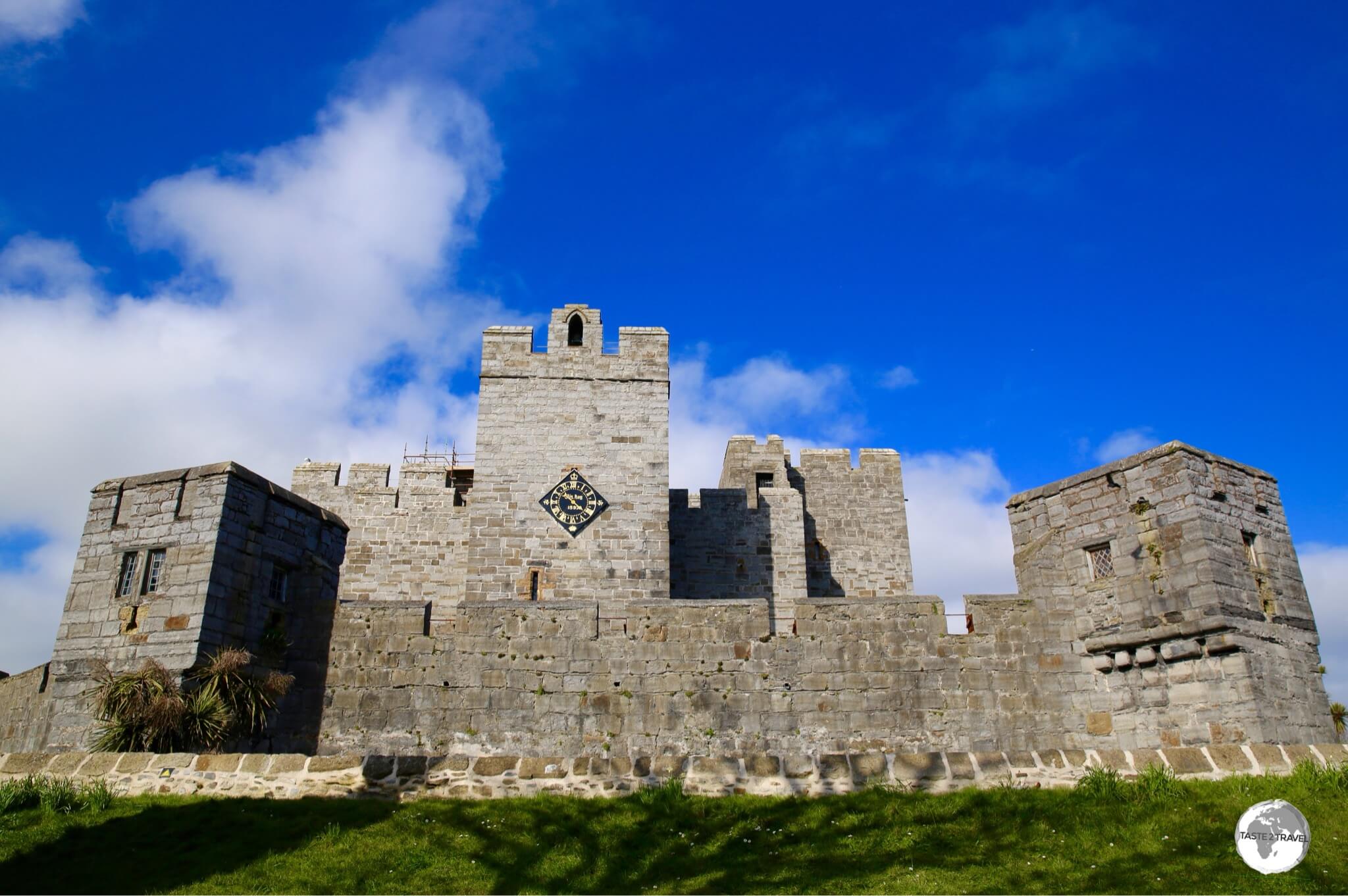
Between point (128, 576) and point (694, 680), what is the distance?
322 inches

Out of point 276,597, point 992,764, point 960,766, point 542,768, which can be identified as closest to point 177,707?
point 276,597

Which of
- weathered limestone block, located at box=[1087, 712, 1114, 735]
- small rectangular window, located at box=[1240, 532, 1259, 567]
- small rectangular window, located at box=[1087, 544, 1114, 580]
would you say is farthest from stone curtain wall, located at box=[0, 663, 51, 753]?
small rectangular window, located at box=[1240, 532, 1259, 567]

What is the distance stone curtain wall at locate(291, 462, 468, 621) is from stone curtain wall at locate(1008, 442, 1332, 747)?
14.3m

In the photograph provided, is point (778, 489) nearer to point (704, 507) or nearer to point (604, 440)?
point (704, 507)

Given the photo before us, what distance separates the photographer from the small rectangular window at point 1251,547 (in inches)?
575

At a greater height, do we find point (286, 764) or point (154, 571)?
point (154, 571)

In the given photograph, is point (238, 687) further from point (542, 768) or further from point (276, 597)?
Result: point (542, 768)

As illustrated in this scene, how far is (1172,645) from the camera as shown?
14.0 m

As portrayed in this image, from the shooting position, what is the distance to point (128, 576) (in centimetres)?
1484

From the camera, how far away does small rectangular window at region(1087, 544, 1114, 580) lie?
15125mm

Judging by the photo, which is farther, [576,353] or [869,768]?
[576,353]

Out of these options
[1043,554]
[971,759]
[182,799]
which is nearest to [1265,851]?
[971,759]

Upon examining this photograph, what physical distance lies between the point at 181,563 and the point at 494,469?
24.1 ft

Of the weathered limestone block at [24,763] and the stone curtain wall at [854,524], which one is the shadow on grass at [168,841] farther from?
the stone curtain wall at [854,524]
